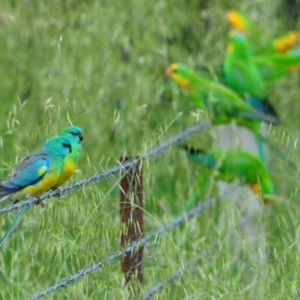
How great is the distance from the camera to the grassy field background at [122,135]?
3064mm

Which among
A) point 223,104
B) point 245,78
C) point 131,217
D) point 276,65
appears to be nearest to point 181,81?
point 245,78

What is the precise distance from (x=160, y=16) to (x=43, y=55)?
24.6 inches

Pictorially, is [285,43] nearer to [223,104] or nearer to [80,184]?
[223,104]

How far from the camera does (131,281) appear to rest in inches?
124

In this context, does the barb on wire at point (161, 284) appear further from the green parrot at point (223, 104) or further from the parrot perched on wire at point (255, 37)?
the parrot perched on wire at point (255, 37)

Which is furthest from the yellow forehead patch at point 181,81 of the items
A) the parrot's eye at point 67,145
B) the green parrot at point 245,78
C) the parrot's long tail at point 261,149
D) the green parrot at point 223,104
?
the parrot's eye at point 67,145

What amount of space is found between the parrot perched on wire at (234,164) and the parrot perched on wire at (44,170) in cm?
145

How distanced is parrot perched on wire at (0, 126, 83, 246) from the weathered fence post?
0.25 metres

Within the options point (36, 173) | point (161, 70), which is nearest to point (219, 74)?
point (161, 70)

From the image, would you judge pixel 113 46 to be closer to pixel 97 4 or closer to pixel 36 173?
pixel 97 4

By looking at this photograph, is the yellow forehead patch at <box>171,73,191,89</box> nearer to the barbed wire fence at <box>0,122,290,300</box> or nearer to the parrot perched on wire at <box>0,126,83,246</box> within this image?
the barbed wire fence at <box>0,122,290,300</box>

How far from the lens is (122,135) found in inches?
150

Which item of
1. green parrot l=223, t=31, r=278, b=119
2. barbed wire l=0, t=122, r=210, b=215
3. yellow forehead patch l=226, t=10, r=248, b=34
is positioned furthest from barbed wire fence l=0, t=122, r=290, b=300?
yellow forehead patch l=226, t=10, r=248, b=34

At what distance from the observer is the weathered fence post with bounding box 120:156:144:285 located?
322cm
